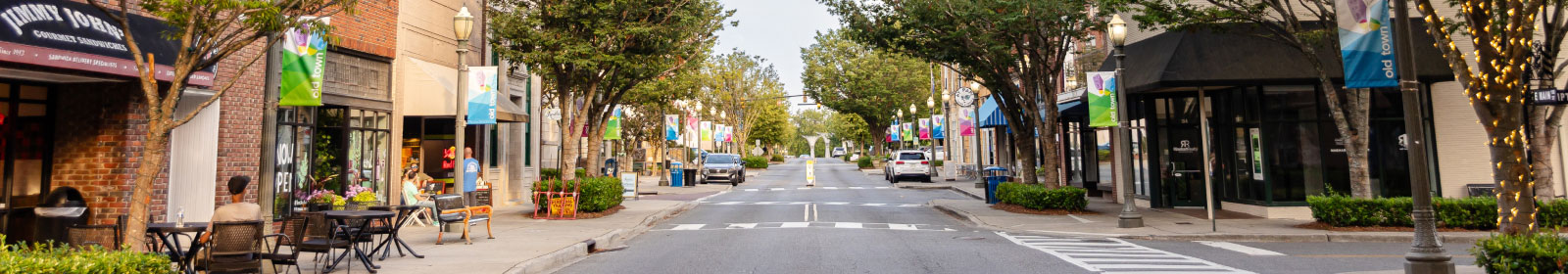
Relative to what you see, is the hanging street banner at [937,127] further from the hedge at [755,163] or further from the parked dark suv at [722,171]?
the hedge at [755,163]

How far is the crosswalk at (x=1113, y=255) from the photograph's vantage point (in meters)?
9.47

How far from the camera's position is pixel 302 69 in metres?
11.1

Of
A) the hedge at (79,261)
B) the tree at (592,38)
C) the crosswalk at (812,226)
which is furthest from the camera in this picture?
the tree at (592,38)

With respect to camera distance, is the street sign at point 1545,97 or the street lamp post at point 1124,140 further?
the street lamp post at point 1124,140

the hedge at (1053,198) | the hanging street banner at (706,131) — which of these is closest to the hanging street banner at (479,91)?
the hedge at (1053,198)

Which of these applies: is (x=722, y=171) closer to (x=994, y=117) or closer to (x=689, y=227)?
(x=994, y=117)

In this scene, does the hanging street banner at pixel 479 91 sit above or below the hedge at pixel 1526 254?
above

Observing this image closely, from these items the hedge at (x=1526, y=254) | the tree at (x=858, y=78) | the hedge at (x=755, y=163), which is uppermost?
the tree at (x=858, y=78)

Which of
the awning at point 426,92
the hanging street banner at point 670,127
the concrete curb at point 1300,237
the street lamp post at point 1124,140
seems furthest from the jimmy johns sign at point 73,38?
the hanging street banner at point 670,127

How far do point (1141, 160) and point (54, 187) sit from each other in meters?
20.0

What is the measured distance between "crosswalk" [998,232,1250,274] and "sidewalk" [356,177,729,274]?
20.6ft

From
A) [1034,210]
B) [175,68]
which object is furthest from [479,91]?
[1034,210]

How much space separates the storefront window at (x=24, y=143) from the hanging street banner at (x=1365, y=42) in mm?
16476

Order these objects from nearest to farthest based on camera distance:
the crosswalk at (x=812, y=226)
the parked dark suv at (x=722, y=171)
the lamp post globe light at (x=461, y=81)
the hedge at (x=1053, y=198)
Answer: the lamp post globe light at (x=461, y=81) → the crosswalk at (x=812, y=226) → the hedge at (x=1053, y=198) → the parked dark suv at (x=722, y=171)
